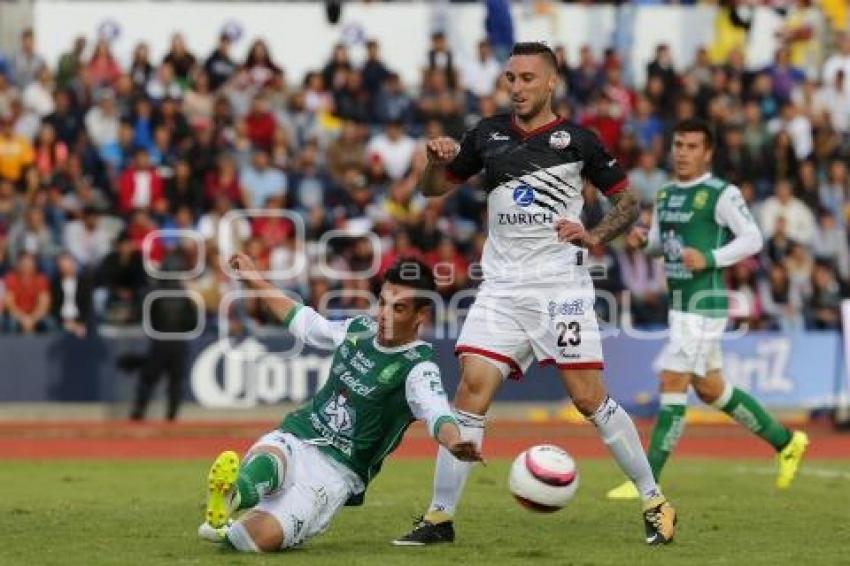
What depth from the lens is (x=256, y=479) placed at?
397 inches

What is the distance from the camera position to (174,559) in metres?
10.1

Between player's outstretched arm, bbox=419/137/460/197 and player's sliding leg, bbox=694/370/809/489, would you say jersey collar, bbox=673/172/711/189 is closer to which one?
player's sliding leg, bbox=694/370/809/489

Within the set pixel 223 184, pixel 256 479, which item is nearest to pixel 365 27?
pixel 223 184

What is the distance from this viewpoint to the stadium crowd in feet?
76.2

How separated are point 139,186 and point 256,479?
574 inches

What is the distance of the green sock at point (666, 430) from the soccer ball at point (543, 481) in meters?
3.35

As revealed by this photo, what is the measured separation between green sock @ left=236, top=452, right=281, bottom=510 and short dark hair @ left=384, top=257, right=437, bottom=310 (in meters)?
1.12

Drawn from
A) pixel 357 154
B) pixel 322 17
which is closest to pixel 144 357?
pixel 357 154

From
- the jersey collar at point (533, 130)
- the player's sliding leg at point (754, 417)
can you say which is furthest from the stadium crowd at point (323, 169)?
the jersey collar at point (533, 130)

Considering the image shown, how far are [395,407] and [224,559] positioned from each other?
4.07ft

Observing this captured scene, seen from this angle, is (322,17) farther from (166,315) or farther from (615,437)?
(615,437)

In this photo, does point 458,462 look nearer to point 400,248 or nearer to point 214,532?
point 214,532

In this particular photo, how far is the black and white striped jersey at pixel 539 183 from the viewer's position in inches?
432

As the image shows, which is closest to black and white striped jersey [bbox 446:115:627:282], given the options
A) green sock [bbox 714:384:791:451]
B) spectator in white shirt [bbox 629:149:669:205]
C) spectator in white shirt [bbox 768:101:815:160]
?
green sock [bbox 714:384:791:451]
